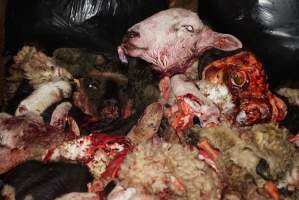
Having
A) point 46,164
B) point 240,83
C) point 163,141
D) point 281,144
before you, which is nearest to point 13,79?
point 46,164

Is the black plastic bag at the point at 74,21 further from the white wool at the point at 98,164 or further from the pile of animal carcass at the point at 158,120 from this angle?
the white wool at the point at 98,164

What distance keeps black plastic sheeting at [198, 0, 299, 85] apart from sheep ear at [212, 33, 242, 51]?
0.21 feet

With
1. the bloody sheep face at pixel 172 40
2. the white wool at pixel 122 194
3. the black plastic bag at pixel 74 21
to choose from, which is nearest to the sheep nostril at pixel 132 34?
the bloody sheep face at pixel 172 40

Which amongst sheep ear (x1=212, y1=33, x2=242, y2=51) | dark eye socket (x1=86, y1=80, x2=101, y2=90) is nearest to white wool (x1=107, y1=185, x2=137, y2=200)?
dark eye socket (x1=86, y1=80, x2=101, y2=90)

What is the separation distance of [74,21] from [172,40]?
0.33 metres

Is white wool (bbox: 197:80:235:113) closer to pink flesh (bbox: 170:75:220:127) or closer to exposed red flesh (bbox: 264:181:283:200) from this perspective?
pink flesh (bbox: 170:75:220:127)

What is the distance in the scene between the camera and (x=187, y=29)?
144 centimetres

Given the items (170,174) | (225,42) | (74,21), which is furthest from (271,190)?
(74,21)

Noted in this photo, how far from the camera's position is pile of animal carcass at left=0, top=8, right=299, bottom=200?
1207 millimetres

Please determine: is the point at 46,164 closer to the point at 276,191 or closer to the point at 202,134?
the point at 202,134

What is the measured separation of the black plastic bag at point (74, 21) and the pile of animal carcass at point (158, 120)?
49 mm

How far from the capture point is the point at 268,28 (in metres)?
1.50

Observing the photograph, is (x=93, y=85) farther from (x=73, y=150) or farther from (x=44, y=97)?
(x=73, y=150)

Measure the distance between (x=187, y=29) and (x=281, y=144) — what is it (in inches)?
16.6
